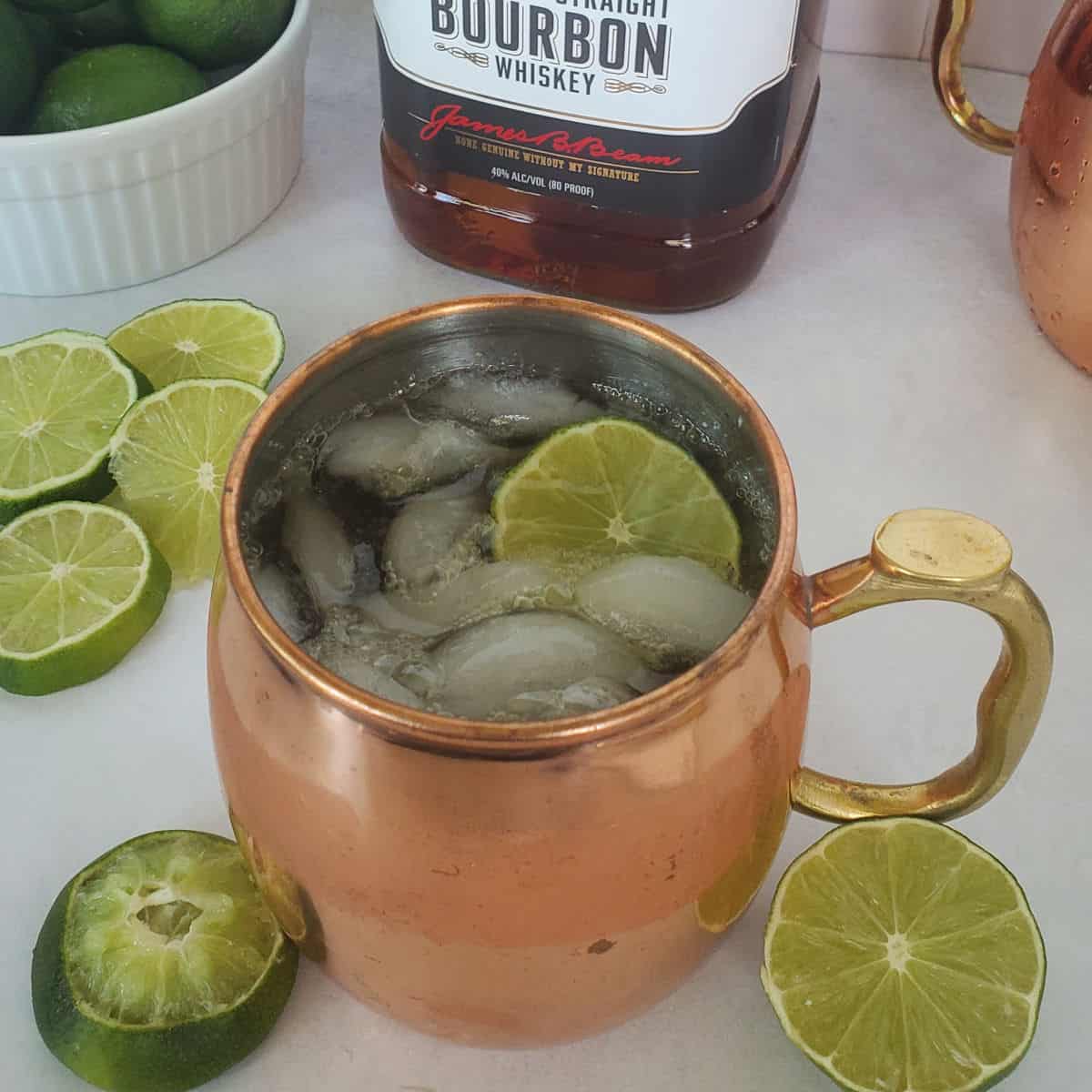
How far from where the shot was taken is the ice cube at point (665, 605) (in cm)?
53

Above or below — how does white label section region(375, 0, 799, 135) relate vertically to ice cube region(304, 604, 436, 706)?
above

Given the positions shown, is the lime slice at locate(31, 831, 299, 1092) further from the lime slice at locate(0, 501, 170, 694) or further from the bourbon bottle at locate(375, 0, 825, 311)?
the bourbon bottle at locate(375, 0, 825, 311)

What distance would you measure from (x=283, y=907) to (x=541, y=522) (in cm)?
20

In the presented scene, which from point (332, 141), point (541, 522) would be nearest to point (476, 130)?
point (332, 141)

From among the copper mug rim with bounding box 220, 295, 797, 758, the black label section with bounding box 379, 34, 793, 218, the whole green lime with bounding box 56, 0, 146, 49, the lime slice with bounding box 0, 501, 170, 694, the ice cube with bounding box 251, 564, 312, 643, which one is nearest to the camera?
the copper mug rim with bounding box 220, 295, 797, 758

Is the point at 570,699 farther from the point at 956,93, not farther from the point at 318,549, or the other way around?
the point at 956,93

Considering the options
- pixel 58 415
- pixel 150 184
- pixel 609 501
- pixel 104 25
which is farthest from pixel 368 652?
pixel 104 25

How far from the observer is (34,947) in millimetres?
631

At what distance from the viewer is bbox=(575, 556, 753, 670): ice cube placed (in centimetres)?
53

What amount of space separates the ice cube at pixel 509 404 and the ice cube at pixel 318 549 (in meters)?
0.07

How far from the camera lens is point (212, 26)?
3.12ft

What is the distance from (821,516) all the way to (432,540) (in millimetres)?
329

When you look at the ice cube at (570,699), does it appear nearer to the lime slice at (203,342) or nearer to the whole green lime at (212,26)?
the lime slice at (203,342)

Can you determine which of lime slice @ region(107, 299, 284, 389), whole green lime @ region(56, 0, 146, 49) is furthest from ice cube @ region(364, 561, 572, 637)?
whole green lime @ region(56, 0, 146, 49)
